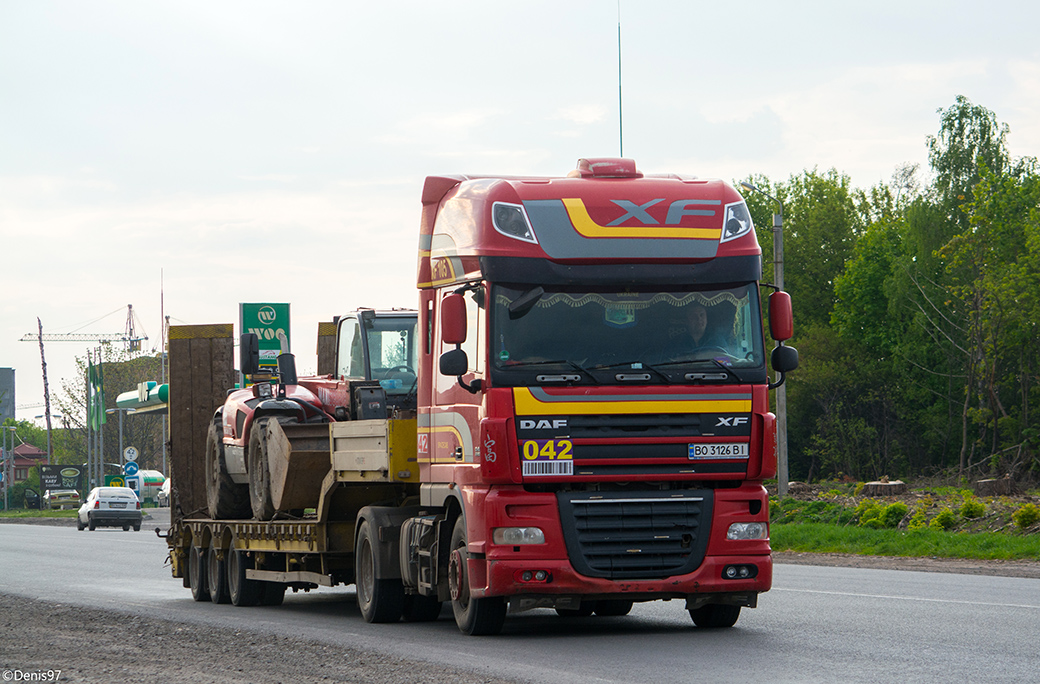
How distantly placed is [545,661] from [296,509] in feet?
18.6

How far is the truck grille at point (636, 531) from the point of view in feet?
36.9

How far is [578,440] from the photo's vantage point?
36.6ft

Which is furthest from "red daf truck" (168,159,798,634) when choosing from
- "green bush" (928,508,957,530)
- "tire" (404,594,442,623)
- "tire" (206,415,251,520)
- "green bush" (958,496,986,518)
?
"green bush" (958,496,986,518)

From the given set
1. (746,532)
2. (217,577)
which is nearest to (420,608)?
(746,532)

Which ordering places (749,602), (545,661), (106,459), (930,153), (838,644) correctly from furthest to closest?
(106,459) < (930,153) < (749,602) < (838,644) < (545,661)

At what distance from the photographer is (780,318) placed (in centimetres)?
1198

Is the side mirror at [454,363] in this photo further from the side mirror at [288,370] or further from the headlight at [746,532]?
the side mirror at [288,370]

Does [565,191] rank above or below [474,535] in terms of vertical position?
above

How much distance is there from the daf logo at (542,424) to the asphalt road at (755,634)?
168 centimetres

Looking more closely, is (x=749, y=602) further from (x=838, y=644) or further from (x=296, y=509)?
(x=296, y=509)

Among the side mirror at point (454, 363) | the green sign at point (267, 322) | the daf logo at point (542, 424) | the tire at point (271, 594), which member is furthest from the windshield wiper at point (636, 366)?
the green sign at point (267, 322)

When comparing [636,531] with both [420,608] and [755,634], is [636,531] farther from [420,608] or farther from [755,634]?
[420,608]

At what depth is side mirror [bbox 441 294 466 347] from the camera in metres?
11.5

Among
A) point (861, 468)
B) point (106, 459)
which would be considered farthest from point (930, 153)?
point (106, 459)
